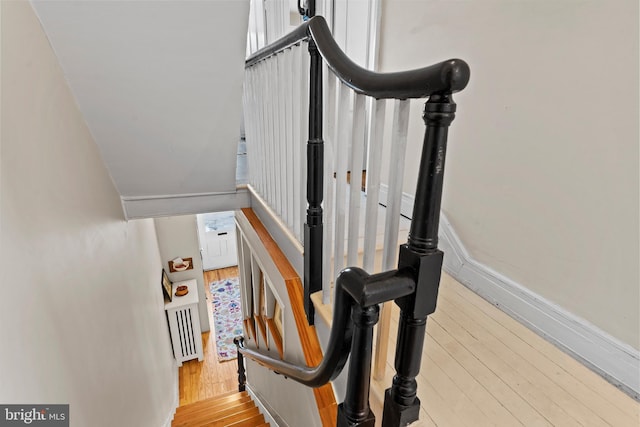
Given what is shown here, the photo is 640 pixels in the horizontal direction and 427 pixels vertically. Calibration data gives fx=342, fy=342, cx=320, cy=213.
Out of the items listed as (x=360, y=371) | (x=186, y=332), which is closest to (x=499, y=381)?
(x=360, y=371)

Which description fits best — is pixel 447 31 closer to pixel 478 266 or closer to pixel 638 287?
pixel 478 266

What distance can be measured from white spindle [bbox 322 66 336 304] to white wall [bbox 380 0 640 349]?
2.68ft

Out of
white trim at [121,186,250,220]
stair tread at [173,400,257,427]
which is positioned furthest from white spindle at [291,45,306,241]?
stair tread at [173,400,257,427]

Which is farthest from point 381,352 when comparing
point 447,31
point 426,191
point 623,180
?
point 447,31

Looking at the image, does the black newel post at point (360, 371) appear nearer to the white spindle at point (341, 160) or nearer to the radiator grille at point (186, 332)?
the white spindle at point (341, 160)

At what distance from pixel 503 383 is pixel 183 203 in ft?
8.37

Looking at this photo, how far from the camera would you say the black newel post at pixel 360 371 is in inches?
27.5

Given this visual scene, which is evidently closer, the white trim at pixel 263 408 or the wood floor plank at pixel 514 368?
the wood floor plank at pixel 514 368

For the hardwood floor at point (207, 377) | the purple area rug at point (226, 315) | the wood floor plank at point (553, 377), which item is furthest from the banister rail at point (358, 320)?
the purple area rug at point (226, 315)

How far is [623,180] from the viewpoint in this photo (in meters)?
1.13

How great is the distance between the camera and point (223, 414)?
3469mm

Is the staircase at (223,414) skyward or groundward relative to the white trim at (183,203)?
groundward

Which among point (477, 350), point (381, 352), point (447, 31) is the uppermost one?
point (447, 31)

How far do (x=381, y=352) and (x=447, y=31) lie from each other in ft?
5.16
